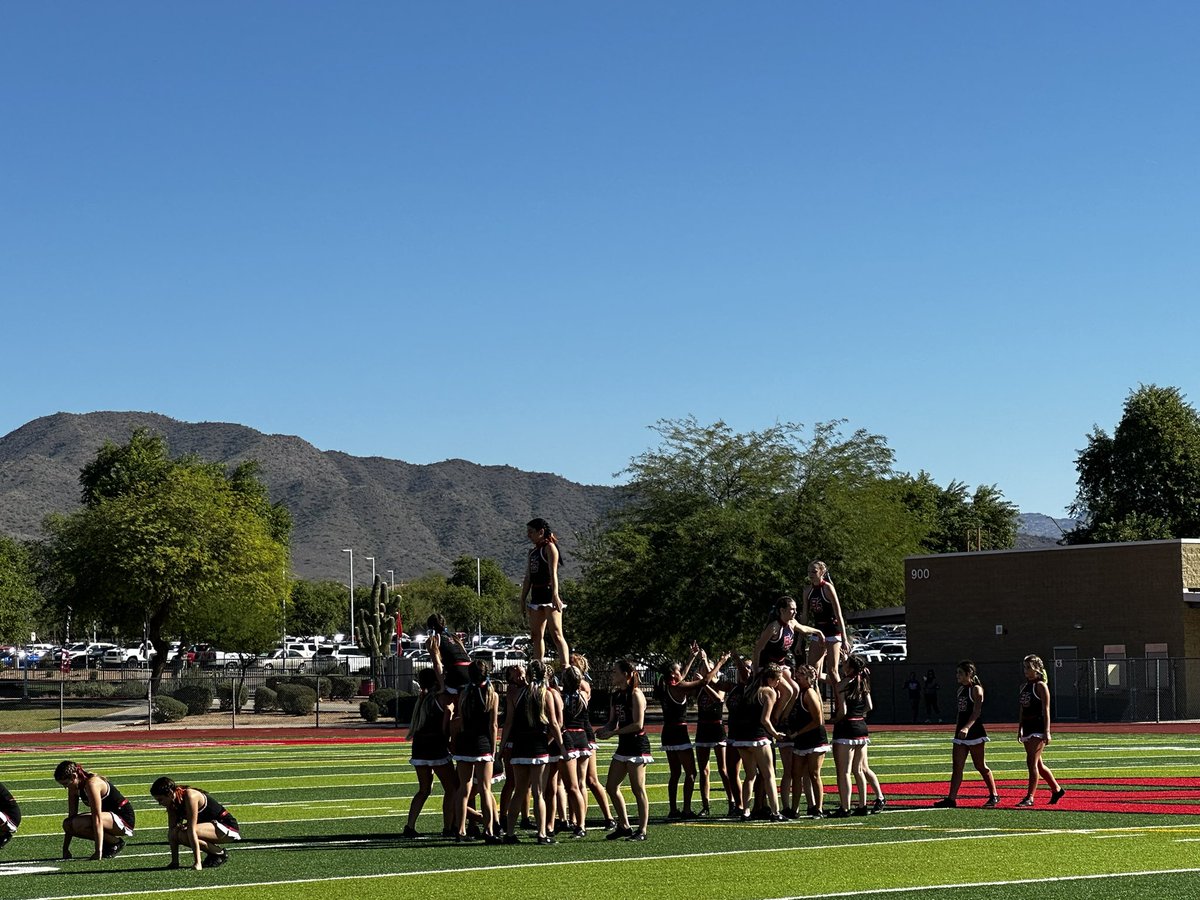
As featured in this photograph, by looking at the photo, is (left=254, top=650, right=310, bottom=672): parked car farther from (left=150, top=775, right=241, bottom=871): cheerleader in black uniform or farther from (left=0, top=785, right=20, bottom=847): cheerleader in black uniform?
(left=150, top=775, right=241, bottom=871): cheerleader in black uniform

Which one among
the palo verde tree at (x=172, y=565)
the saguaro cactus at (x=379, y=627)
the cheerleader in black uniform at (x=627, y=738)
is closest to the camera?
the cheerleader in black uniform at (x=627, y=738)

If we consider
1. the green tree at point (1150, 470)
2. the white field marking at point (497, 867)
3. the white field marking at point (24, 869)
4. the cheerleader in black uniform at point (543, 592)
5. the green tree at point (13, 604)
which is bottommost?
the white field marking at point (24, 869)

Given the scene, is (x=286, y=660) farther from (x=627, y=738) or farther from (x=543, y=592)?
(x=627, y=738)

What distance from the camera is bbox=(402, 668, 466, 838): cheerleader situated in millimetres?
18250

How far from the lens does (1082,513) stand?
104812 millimetres

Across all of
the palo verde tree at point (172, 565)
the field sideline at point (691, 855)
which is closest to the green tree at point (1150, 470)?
the palo verde tree at point (172, 565)

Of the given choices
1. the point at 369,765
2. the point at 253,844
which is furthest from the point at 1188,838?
the point at 369,765

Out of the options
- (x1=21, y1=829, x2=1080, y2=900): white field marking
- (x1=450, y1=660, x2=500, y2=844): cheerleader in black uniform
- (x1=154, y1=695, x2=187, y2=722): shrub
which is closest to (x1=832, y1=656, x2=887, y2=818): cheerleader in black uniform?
(x1=21, y1=829, x2=1080, y2=900): white field marking

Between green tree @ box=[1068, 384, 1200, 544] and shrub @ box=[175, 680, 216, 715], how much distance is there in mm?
53006

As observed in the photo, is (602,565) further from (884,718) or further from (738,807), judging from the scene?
(738,807)

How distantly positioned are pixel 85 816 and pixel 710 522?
127 ft

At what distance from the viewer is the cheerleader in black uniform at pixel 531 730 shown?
688 inches

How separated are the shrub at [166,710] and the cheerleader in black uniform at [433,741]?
39.1 m

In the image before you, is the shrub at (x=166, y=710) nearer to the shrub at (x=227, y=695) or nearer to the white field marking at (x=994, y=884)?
the shrub at (x=227, y=695)
